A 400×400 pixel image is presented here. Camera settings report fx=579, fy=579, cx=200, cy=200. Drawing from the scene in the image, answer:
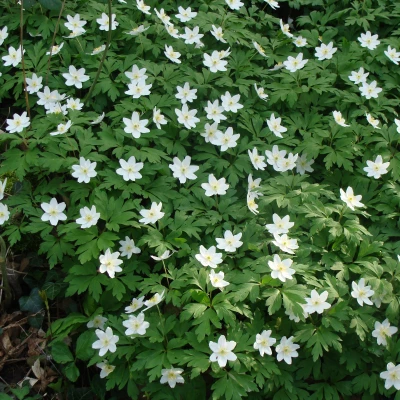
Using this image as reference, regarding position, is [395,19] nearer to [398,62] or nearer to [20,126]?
[398,62]

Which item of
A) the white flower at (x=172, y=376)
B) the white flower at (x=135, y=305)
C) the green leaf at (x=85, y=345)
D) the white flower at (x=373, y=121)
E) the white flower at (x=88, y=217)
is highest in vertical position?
the white flower at (x=88, y=217)

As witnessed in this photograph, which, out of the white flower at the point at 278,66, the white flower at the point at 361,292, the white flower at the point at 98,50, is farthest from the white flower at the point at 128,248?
the white flower at the point at 278,66

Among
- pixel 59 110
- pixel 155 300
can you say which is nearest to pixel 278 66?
pixel 59 110

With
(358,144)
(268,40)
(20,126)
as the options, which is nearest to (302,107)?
(358,144)

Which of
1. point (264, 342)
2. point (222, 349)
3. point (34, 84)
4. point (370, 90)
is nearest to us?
point (222, 349)

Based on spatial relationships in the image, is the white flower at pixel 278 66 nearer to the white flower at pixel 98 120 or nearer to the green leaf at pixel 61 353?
the white flower at pixel 98 120

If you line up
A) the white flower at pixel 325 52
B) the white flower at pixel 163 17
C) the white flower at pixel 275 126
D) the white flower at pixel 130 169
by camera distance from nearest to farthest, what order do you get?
the white flower at pixel 130 169
the white flower at pixel 275 126
the white flower at pixel 163 17
the white flower at pixel 325 52

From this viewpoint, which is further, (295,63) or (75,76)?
(295,63)

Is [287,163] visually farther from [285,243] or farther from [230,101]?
[285,243]
